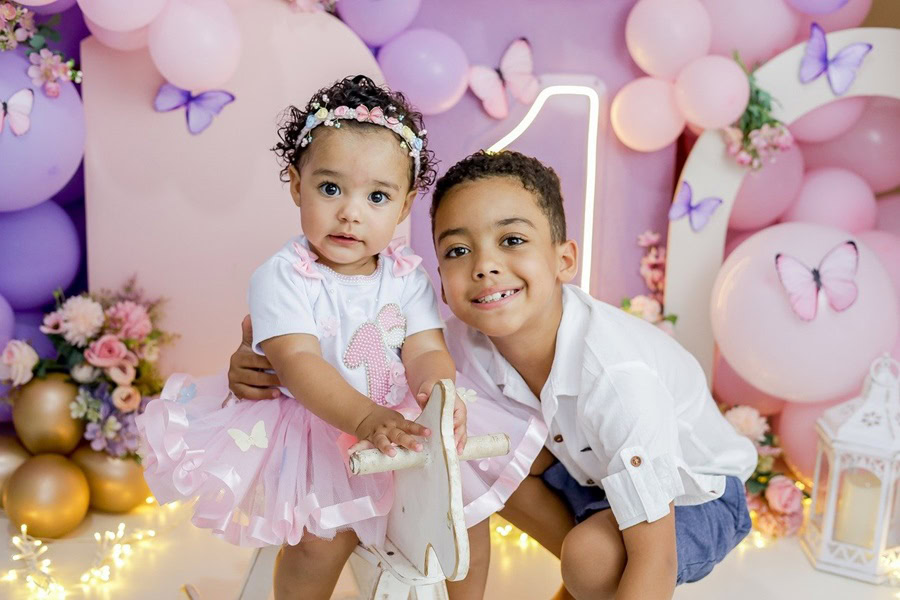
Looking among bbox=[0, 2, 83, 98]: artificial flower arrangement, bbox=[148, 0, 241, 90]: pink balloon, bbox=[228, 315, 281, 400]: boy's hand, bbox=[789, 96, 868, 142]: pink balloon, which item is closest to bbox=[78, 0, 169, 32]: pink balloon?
bbox=[148, 0, 241, 90]: pink balloon

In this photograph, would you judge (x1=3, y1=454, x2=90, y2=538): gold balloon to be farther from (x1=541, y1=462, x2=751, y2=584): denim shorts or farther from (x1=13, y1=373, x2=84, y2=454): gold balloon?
(x1=541, y1=462, x2=751, y2=584): denim shorts

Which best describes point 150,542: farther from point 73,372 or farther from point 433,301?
point 433,301

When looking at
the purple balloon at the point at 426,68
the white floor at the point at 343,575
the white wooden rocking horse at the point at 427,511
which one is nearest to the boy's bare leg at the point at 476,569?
the white wooden rocking horse at the point at 427,511

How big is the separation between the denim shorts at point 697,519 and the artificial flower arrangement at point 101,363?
3.61 ft

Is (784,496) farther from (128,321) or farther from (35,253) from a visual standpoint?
(35,253)

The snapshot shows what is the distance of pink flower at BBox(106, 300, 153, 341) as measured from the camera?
2.33m

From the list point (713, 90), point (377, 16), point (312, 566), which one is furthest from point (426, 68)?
point (312, 566)

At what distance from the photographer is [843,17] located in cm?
259

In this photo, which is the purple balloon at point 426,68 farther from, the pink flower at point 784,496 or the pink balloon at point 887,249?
the pink flower at point 784,496

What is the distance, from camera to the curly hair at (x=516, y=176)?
5.50 feet

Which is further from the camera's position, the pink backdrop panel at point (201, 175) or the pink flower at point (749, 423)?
the pink flower at point (749, 423)

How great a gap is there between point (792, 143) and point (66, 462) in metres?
2.13

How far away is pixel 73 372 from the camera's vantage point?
2277mm

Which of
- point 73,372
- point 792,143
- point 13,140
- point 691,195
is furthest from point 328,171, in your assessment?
point 792,143
